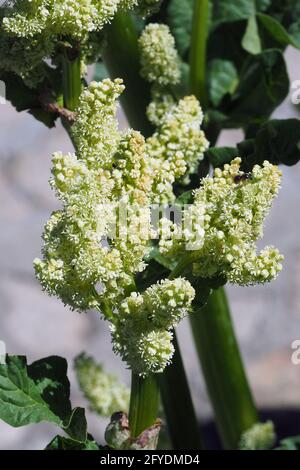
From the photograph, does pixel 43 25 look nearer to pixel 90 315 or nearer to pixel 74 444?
pixel 74 444

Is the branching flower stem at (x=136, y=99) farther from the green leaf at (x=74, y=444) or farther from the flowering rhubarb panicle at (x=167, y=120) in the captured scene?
the green leaf at (x=74, y=444)

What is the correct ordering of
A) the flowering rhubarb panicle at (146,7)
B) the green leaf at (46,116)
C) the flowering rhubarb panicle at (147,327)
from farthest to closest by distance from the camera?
the green leaf at (46,116) < the flowering rhubarb panicle at (146,7) < the flowering rhubarb panicle at (147,327)

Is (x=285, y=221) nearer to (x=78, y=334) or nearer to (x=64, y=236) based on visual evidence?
(x=78, y=334)

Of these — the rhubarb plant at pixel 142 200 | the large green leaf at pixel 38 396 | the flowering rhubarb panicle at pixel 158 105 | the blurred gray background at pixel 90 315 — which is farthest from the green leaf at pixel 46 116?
the blurred gray background at pixel 90 315

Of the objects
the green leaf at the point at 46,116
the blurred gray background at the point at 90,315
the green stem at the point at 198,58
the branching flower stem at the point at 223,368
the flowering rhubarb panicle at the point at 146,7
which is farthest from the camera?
the blurred gray background at the point at 90,315

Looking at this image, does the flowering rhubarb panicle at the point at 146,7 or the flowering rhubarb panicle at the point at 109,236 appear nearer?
the flowering rhubarb panicle at the point at 109,236

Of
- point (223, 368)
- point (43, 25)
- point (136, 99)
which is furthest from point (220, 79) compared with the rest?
point (43, 25)
